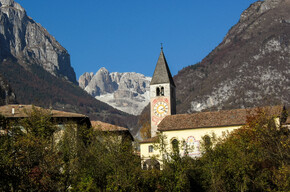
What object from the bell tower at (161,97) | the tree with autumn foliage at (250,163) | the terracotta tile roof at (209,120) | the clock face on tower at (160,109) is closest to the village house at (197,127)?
the terracotta tile roof at (209,120)

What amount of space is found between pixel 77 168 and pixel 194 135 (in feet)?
92.2

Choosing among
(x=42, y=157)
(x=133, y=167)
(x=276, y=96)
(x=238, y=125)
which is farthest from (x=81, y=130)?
(x=276, y=96)

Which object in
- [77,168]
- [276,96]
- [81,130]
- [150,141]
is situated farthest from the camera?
[276,96]

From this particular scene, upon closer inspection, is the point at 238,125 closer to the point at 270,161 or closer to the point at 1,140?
the point at 270,161

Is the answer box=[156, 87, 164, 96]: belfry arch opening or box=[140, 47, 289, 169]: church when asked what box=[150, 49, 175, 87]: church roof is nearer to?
box=[156, 87, 164, 96]: belfry arch opening

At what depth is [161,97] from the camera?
72.3m

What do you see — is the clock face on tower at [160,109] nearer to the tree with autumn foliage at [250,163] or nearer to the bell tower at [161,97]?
the bell tower at [161,97]

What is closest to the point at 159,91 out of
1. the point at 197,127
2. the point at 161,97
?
the point at 161,97

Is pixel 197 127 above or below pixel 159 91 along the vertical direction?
below

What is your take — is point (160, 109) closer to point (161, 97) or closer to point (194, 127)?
point (161, 97)

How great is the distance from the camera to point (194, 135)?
58.9 metres

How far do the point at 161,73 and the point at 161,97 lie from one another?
14.4 feet

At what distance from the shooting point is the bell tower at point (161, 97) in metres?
71.3

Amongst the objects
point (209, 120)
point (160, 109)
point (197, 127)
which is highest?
point (160, 109)
